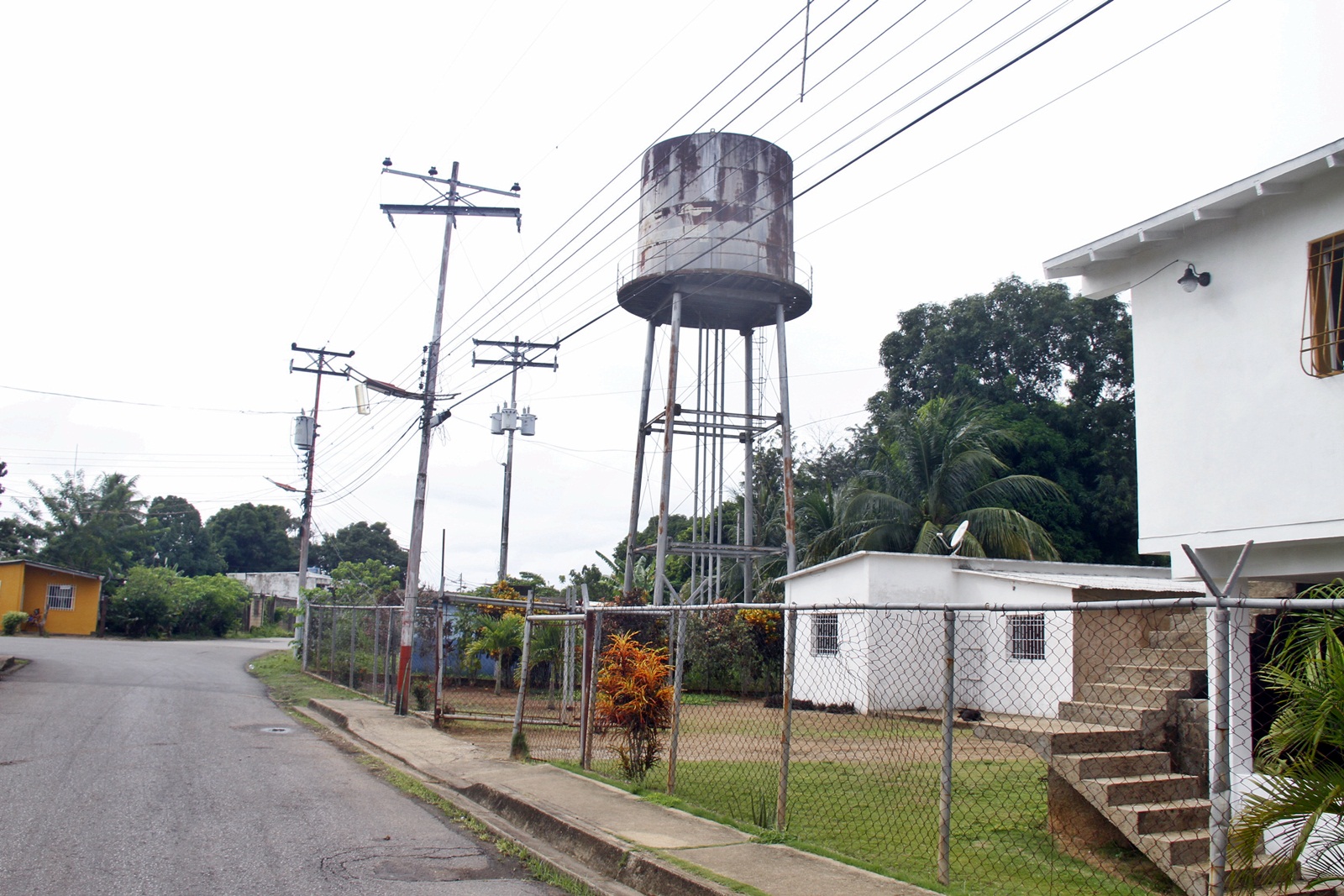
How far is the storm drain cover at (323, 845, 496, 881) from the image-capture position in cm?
675

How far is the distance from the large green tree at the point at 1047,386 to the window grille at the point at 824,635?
35.6 ft

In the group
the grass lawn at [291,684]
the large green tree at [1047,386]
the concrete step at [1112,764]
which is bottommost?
the grass lawn at [291,684]

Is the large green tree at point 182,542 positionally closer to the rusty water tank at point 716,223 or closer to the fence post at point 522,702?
the rusty water tank at point 716,223

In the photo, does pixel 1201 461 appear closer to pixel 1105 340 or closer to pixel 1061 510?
pixel 1061 510

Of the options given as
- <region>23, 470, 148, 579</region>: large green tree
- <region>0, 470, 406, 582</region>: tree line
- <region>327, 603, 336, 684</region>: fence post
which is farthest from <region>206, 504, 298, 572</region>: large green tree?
<region>327, 603, 336, 684</region>: fence post

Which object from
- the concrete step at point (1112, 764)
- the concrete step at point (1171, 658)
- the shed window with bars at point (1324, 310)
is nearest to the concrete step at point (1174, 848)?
the concrete step at point (1112, 764)

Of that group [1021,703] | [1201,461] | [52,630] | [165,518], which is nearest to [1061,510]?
[1021,703]

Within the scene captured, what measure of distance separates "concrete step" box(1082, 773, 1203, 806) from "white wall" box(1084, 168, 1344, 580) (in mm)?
1995

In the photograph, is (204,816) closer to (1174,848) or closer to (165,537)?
(1174,848)

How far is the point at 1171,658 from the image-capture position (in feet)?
29.4

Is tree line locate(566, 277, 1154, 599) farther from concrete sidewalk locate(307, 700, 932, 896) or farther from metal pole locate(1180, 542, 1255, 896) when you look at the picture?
metal pole locate(1180, 542, 1255, 896)

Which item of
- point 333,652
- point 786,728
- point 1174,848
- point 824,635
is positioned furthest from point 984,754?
point 333,652

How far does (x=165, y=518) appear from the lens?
3292 inches

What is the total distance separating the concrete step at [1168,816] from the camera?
702cm
